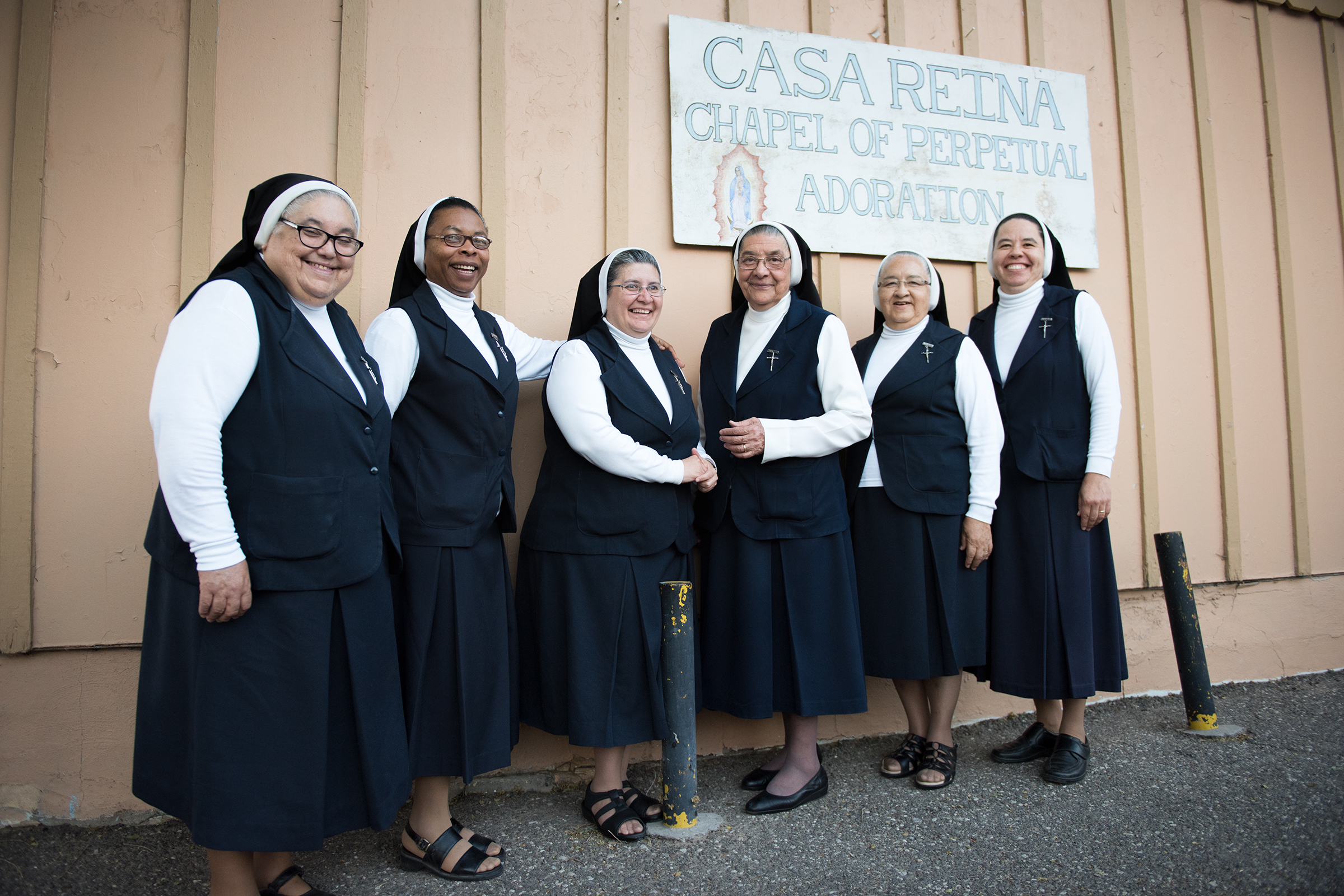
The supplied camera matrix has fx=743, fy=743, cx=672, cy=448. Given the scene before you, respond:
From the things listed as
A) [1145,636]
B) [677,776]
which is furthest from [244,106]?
[1145,636]

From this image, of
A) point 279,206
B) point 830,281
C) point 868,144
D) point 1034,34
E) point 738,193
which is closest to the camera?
point 279,206

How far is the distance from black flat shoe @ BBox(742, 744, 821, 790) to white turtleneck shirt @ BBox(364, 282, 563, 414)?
5.72ft

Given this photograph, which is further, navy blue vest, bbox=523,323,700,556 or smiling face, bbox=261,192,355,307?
navy blue vest, bbox=523,323,700,556

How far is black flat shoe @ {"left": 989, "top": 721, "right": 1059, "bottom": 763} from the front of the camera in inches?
119

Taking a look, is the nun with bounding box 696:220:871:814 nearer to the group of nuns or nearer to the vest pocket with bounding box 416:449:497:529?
the group of nuns

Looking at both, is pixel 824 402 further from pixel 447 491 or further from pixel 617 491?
pixel 447 491

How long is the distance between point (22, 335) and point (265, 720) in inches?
78.3

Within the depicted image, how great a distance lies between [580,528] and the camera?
250 cm

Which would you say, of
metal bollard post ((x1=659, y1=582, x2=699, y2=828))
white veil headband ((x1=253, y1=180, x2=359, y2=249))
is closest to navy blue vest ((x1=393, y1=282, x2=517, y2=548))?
white veil headband ((x1=253, y1=180, x2=359, y2=249))

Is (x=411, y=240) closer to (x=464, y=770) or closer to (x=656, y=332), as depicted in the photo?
(x=656, y=332)

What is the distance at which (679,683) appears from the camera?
2375 mm

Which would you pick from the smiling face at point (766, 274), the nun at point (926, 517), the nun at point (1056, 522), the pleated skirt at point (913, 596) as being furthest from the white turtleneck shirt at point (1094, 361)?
the smiling face at point (766, 274)

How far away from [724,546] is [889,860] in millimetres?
1123

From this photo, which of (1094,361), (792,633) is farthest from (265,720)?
(1094,361)
